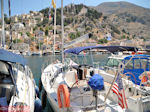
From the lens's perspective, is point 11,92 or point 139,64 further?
point 139,64

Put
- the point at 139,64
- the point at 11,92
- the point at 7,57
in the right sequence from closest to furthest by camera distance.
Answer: the point at 7,57, the point at 11,92, the point at 139,64

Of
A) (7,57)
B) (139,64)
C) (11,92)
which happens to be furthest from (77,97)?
(139,64)

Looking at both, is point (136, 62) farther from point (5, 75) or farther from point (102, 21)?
point (102, 21)

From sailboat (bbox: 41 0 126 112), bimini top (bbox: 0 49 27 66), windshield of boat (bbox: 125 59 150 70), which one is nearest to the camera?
sailboat (bbox: 41 0 126 112)

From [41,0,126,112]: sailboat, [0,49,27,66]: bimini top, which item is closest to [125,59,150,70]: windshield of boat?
[41,0,126,112]: sailboat

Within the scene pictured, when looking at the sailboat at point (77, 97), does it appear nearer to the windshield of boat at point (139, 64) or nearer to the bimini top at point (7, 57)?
the bimini top at point (7, 57)

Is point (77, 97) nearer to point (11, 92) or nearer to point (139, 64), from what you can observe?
point (11, 92)

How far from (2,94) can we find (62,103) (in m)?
2.89

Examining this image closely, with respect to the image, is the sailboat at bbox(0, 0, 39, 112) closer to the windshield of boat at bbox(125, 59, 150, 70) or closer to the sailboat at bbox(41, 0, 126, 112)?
the sailboat at bbox(41, 0, 126, 112)

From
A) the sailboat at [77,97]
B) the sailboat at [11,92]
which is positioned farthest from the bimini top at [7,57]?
the sailboat at [77,97]

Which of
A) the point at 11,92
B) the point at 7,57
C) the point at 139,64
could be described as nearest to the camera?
the point at 7,57

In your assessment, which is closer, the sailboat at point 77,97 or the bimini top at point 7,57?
the sailboat at point 77,97

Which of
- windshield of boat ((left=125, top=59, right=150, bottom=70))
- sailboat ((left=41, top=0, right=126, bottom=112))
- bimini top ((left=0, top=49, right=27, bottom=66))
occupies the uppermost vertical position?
bimini top ((left=0, top=49, right=27, bottom=66))

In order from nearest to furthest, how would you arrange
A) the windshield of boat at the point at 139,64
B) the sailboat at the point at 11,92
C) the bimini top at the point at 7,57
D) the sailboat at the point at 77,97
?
the sailboat at the point at 77,97 < the sailboat at the point at 11,92 < the bimini top at the point at 7,57 < the windshield of boat at the point at 139,64
